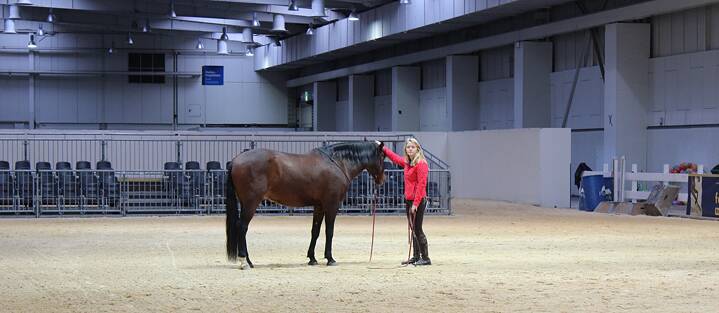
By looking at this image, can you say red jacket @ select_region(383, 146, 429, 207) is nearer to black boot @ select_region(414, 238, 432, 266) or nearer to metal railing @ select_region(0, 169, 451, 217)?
black boot @ select_region(414, 238, 432, 266)

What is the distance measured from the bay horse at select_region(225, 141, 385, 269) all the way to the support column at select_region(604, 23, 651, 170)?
20.2 m

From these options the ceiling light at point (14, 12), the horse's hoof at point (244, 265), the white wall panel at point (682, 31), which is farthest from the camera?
the ceiling light at point (14, 12)

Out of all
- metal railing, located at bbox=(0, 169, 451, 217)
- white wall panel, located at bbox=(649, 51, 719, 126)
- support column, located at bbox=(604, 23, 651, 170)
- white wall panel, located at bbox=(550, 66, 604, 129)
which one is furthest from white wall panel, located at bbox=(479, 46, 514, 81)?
metal railing, located at bbox=(0, 169, 451, 217)

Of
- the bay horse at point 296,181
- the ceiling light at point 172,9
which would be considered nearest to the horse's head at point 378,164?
the bay horse at point 296,181

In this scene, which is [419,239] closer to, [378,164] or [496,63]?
[378,164]

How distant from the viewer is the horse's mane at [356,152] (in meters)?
16.5

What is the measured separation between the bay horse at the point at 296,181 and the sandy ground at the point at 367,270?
0.63 meters

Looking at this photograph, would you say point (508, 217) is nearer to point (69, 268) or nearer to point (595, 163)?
point (595, 163)

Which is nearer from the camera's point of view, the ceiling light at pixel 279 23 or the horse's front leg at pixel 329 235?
the horse's front leg at pixel 329 235

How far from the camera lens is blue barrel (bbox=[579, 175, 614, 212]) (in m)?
32.8

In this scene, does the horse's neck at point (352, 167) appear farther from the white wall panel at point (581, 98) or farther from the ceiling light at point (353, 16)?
the ceiling light at point (353, 16)

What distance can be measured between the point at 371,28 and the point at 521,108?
994 centimetres

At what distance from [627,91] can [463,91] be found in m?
12.7

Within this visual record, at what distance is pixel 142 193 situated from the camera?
31.1 meters
